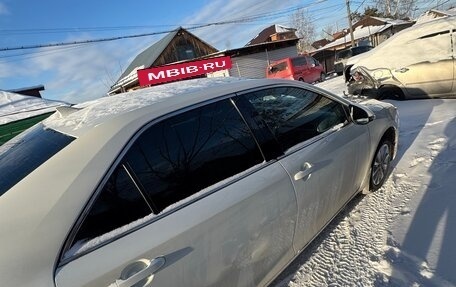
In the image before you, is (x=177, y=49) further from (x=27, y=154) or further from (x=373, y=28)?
(x=27, y=154)

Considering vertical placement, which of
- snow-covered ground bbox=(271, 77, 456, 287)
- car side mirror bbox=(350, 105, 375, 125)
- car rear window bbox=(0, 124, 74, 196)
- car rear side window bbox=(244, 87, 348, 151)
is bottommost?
snow-covered ground bbox=(271, 77, 456, 287)

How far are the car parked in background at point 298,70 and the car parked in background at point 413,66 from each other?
11.8m

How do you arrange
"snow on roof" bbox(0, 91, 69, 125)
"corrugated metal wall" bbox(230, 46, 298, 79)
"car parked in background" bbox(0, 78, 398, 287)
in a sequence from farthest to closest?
"corrugated metal wall" bbox(230, 46, 298, 79)
"snow on roof" bbox(0, 91, 69, 125)
"car parked in background" bbox(0, 78, 398, 287)

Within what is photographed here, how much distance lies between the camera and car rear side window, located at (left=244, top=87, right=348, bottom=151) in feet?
8.30

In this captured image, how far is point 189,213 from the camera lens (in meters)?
1.76

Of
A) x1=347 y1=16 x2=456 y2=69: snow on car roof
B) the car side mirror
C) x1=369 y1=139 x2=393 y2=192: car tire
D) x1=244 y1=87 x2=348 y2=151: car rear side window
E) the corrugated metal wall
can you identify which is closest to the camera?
x1=244 y1=87 x2=348 y2=151: car rear side window

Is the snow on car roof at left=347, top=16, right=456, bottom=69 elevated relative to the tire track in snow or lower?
elevated

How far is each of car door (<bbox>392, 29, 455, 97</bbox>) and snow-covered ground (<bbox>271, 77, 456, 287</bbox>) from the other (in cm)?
310

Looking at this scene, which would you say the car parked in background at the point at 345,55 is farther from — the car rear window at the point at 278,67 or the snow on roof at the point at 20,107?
the snow on roof at the point at 20,107

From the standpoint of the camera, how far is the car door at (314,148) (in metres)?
2.47

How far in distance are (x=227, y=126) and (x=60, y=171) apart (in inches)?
40.9

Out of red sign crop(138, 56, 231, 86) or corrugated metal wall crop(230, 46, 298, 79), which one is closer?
red sign crop(138, 56, 231, 86)

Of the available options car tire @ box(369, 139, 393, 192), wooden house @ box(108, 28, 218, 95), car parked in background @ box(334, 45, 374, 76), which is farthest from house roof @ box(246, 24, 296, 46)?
car tire @ box(369, 139, 393, 192)

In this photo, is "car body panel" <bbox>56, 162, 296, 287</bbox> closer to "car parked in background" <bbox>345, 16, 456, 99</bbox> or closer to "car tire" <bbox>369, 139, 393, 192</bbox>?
"car tire" <bbox>369, 139, 393, 192</bbox>
